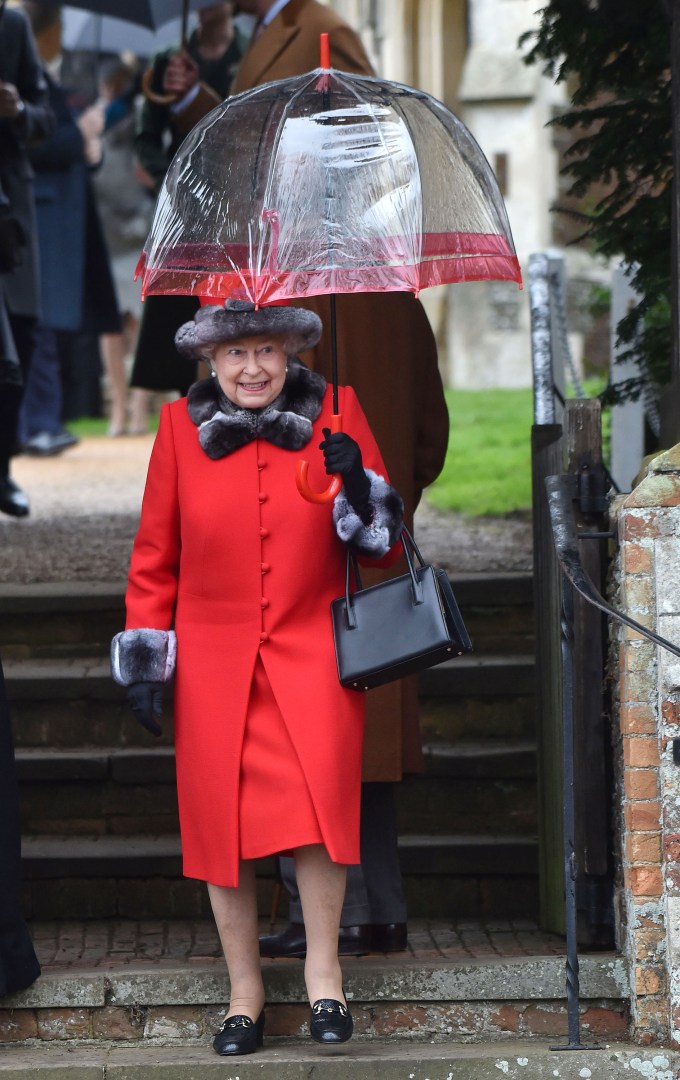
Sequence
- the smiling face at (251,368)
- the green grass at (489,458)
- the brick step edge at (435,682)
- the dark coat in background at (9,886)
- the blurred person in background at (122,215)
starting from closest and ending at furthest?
the smiling face at (251,368), the dark coat in background at (9,886), the brick step edge at (435,682), the green grass at (489,458), the blurred person in background at (122,215)

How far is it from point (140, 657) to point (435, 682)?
180 cm

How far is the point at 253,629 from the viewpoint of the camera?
432 cm

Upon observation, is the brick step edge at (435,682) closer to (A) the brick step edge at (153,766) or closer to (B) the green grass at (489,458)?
(A) the brick step edge at (153,766)

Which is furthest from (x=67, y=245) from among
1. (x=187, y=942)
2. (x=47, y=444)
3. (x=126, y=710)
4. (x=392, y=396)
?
(x=187, y=942)

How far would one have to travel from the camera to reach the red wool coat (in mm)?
4281

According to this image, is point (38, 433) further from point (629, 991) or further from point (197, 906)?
point (629, 991)

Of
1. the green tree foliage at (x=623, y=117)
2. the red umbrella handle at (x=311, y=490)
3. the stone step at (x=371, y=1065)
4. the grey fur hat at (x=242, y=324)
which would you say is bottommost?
the stone step at (x=371, y=1065)

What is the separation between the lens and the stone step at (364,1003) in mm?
4633

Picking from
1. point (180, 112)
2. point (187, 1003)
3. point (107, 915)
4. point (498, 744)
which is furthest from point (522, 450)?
point (187, 1003)

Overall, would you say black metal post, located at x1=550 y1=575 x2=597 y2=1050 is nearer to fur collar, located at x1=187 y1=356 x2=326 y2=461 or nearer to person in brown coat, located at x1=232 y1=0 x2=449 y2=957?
person in brown coat, located at x1=232 y1=0 x2=449 y2=957

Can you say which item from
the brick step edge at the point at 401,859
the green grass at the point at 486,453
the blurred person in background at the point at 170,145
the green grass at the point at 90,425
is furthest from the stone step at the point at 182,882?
the green grass at the point at 90,425

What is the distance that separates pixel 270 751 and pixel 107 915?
1.45 m

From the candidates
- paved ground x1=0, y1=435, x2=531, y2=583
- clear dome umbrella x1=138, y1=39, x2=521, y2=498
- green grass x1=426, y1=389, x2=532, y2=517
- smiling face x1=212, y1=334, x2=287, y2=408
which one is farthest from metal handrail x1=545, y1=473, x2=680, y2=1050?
green grass x1=426, y1=389, x2=532, y2=517

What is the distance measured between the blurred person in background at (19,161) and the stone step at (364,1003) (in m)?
2.90
